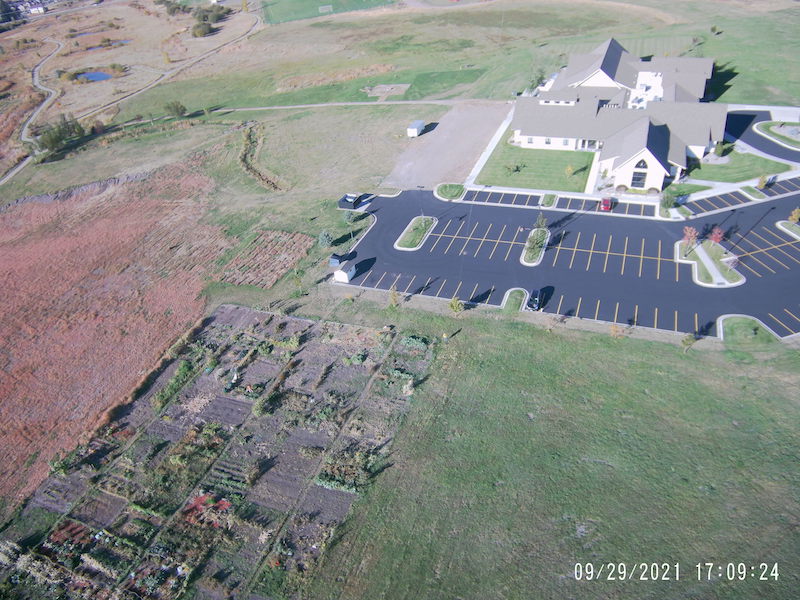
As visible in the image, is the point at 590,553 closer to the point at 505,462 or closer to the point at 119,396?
the point at 505,462

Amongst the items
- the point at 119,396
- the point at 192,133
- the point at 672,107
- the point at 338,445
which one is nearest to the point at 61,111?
the point at 192,133

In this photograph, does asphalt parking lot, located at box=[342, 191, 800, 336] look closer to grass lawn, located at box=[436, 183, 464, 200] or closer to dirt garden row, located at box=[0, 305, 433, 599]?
grass lawn, located at box=[436, 183, 464, 200]

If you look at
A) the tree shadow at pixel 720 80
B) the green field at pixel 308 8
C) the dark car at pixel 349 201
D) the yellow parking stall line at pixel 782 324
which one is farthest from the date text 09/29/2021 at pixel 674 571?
the green field at pixel 308 8

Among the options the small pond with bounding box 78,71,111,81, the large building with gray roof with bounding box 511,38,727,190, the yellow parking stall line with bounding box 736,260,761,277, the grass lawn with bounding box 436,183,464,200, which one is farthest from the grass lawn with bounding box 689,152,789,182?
the small pond with bounding box 78,71,111,81

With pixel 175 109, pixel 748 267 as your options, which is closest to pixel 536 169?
pixel 748 267

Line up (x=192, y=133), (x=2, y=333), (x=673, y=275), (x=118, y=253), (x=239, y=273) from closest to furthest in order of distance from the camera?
1. (x=673, y=275)
2. (x=2, y=333)
3. (x=239, y=273)
4. (x=118, y=253)
5. (x=192, y=133)

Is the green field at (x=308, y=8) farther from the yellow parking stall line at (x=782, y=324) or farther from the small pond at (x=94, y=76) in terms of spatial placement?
the yellow parking stall line at (x=782, y=324)

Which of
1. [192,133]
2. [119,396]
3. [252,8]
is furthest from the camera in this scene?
[252,8]
